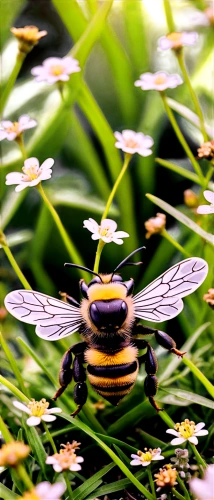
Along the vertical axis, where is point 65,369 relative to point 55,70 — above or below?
below

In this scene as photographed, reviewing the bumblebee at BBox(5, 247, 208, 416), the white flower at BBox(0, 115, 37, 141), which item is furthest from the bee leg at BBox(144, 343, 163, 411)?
the white flower at BBox(0, 115, 37, 141)

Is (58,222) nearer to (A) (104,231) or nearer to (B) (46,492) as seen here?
(A) (104,231)

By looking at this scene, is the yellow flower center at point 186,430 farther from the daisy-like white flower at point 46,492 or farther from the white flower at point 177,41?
the white flower at point 177,41

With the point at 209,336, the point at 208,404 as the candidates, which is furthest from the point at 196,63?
the point at 208,404

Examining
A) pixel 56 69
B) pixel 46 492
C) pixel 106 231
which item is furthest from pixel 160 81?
pixel 46 492

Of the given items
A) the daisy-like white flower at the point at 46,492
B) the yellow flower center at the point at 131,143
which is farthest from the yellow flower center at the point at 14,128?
the daisy-like white flower at the point at 46,492

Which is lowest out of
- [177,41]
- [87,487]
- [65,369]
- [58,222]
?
[87,487]
